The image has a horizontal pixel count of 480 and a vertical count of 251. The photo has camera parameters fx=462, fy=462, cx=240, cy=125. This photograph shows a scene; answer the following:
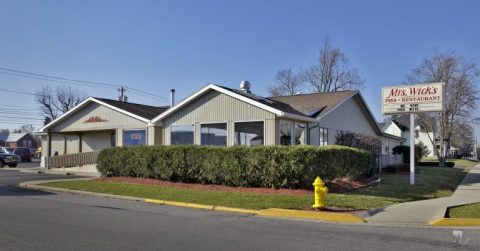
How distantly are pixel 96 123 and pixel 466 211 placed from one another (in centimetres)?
2403

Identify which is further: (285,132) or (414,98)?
(285,132)

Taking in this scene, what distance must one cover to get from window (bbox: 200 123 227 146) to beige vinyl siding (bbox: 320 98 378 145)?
5.83m

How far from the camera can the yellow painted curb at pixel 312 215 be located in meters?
11.6

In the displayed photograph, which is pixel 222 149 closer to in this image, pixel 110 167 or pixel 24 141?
pixel 110 167

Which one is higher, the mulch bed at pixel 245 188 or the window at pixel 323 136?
the window at pixel 323 136

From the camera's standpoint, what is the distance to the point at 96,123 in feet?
100

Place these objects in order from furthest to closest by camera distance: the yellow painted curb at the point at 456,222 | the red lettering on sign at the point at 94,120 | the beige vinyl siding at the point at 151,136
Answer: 1. the red lettering on sign at the point at 94,120
2. the beige vinyl siding at the point at 151,136
3. the yellow painted curb at the point at 456,222

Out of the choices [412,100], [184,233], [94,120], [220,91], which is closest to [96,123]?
[94,120]

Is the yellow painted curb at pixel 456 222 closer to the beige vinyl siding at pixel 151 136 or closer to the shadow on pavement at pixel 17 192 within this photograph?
the shadow on pavement at pixel 17 192

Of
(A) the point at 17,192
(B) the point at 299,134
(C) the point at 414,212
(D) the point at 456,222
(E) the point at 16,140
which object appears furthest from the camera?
(E) the point at 16,140

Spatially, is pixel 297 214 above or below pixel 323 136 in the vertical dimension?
below

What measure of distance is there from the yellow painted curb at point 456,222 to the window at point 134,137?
65.3 ft

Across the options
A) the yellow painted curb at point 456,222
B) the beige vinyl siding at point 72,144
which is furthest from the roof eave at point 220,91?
the beige vinyl siding at point 72,144

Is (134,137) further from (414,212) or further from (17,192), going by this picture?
(414,212)
